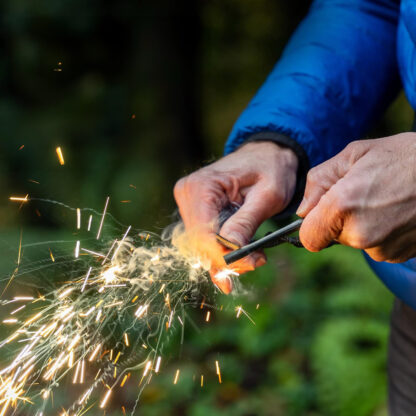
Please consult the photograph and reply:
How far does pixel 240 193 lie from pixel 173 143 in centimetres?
318

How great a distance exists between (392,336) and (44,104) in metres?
4.23

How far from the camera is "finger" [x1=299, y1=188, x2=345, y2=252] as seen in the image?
1.18m

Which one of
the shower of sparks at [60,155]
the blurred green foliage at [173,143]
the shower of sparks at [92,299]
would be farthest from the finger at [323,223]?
the shower of sparks at [60,155]

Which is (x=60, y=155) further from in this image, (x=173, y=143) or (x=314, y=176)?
(x=314, y=176)

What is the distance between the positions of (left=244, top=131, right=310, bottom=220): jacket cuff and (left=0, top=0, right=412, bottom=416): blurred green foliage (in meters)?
1.76

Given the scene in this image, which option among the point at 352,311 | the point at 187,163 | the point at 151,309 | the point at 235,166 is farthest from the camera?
the point at 187,163

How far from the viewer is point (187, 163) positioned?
16.2 ft

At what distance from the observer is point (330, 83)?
180cm

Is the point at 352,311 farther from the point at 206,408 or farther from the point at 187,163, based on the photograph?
the point at 187,163

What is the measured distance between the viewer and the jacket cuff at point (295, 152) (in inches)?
69.4

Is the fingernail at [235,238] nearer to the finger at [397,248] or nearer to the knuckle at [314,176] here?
the knuckle at [314,176]

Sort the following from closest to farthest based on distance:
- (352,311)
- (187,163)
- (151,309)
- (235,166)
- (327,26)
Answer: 1. (235,166)
2. (327,26)
3. (151,309)
4. (352,311)
5. (187,163)

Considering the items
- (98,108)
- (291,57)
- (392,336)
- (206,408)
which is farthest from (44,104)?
(392,336)

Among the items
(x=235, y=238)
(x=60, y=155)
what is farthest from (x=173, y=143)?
(x=235, y=238)
